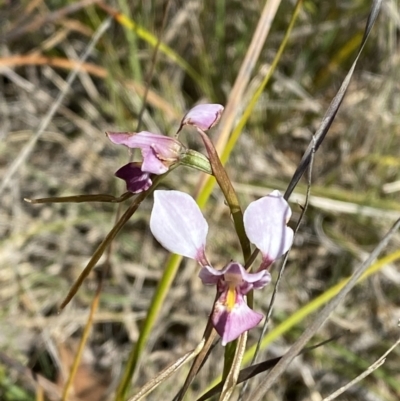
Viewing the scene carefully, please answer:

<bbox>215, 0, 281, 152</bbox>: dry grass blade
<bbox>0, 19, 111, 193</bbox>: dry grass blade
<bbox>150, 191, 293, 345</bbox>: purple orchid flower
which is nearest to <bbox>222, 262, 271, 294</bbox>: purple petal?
<bbox>150, 191, 293, 345</bbox>: purple orchid flower

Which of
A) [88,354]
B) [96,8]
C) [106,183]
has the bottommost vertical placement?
[88,354]

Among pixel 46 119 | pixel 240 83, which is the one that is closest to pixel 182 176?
pixel 46 119

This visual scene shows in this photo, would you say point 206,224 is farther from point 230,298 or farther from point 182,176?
point 182,176

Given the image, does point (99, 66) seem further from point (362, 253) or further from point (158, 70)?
point (362, 253)

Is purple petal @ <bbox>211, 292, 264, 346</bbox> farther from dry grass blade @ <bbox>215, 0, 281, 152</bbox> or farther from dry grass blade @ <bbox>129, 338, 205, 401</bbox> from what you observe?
dry grass blade @ <bbox>215, 0, 281, 152</bbox>

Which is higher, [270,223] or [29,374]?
[270,223]

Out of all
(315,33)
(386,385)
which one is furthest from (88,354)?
(315,33)
